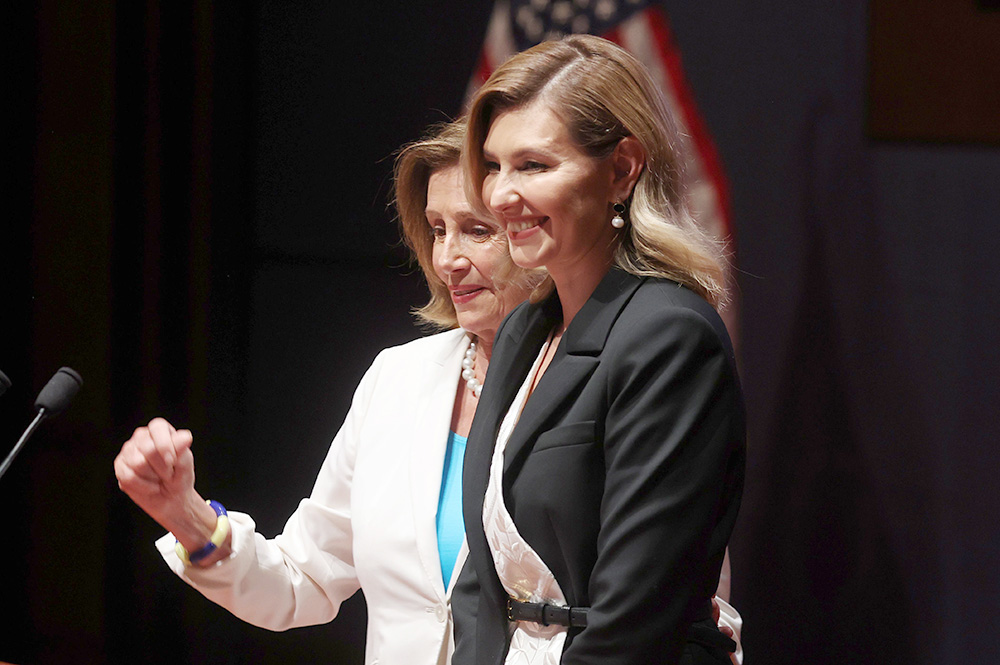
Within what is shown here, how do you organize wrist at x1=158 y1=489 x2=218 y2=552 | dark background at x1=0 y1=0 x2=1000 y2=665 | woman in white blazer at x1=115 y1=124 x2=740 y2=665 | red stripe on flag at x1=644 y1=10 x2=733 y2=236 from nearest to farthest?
wrist at x1=158 y1=489 x2=218 y2=552
woman in white blazer at x1=115 y1=124 x2=740 y2=665
red stripe on flag at x1=644 y1=10 x2=733 y2=236
dark background at x1=0 y1=0 x2=1000 y2=665

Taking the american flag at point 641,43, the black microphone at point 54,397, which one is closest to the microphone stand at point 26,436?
the black microphone at point 54,397

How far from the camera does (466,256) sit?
5.97 feet

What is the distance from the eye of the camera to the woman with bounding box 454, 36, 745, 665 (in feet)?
3.25

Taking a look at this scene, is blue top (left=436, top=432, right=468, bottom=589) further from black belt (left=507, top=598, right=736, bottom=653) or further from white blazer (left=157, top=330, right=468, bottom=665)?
black belt (left=507, top=598, right=736, bottom=653)

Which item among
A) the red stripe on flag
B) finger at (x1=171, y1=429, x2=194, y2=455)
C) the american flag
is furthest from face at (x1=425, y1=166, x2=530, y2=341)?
finger at (x1=171, y1=429, x2=194, y2=455)

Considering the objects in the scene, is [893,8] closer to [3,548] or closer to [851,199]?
[851,199]

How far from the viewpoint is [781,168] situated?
197cm

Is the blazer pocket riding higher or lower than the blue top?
higher

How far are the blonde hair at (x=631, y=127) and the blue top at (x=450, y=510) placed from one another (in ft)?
2.11

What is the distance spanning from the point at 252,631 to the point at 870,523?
163 centimetres

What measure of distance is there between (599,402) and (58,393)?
726 millimetres

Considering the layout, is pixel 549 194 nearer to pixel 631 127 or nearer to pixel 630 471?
pixel 631 127

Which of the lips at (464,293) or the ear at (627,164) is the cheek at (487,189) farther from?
the lips at (464,293)

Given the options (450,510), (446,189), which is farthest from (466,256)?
(450,510)
